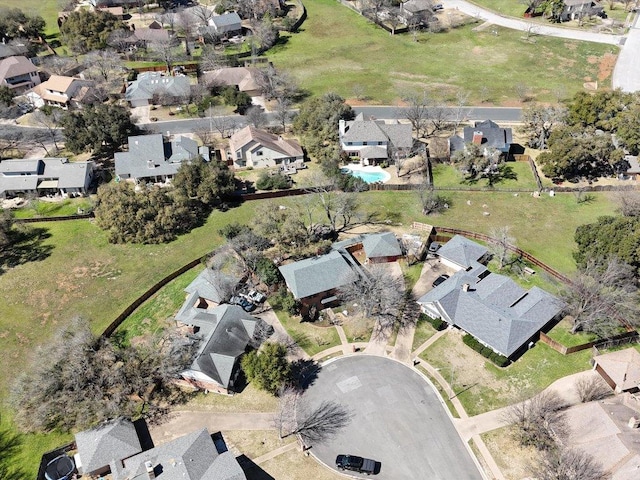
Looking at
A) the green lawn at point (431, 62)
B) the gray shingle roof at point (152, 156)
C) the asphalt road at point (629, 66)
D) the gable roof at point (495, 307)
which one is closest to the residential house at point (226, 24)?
the green lawn at point (431, 62)

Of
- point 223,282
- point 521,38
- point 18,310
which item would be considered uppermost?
point 521,38

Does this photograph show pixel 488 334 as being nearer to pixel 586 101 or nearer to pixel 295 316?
pixel 295 316

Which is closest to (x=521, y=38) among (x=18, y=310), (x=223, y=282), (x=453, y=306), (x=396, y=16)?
(x=396, y=16)

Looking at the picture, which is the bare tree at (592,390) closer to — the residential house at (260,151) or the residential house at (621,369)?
the residential house at (621,369)

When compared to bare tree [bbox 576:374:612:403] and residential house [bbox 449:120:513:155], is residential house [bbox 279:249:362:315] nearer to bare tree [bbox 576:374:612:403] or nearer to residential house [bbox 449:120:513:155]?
bare tree [bbox 576:374:612:403]

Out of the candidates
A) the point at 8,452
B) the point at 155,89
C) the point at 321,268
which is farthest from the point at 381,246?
the point at 155,89

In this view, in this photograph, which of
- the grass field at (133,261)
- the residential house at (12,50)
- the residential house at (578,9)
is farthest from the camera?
the residential house at (578,9)

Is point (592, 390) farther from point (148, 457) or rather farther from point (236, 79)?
point (236, 79)
